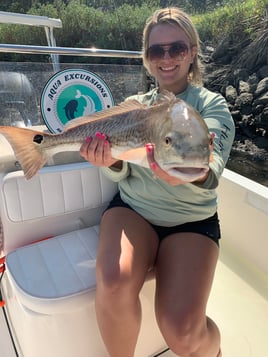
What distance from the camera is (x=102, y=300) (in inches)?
67.4

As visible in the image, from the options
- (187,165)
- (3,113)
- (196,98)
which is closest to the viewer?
(187,165)

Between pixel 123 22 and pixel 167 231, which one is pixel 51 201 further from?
pixel 123 22

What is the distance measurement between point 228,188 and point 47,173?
163 cm

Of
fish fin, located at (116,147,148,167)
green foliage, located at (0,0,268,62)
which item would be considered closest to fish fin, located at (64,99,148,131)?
fish fin, located at (116,147,148,167)

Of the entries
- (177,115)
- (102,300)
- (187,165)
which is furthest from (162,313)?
(177,115)

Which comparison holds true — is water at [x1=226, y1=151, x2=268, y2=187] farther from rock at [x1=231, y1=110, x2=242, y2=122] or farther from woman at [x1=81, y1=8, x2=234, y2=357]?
woman at [x1=81, y1=8, x2=234, y2=357]

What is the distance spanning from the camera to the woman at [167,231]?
1692 mm

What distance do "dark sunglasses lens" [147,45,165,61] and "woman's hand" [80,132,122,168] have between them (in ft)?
2.42

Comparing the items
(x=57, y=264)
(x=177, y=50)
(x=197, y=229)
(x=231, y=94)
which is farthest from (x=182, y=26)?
(x=231, y=94)

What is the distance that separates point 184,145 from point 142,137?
0.34 meters

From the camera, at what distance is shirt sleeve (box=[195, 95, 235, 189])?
172cm

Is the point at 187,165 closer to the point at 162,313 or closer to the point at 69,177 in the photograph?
the point at 162,313

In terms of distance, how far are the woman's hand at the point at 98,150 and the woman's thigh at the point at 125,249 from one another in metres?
0.38

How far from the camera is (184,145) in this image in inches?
50.4
